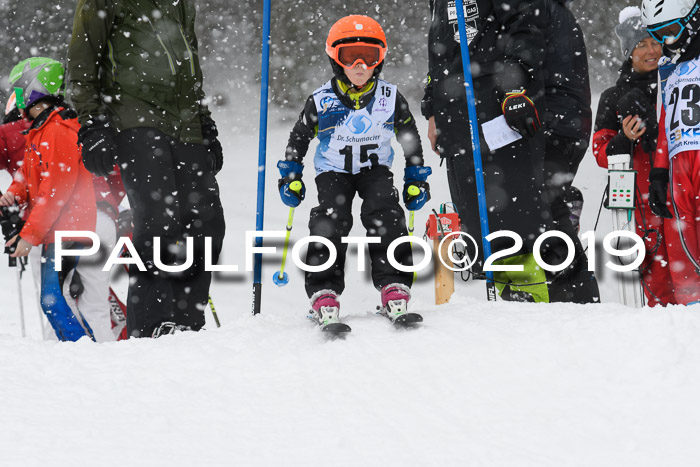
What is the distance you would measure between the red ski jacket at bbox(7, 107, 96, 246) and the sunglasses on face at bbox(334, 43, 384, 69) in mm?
1815

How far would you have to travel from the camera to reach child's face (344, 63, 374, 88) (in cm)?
308

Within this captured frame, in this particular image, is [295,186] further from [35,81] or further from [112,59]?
[35,81]

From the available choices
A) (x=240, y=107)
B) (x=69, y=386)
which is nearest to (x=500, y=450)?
(x=69, y=386)

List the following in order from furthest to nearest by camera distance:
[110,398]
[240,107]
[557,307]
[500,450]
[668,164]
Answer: [240,107]
[668,164]
[557,307]
[110,398]
[500,450]

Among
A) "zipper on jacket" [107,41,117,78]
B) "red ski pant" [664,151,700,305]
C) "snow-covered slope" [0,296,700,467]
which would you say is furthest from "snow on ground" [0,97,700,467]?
"zipper on jacket" [107,41,117,78]

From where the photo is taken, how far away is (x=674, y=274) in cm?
371

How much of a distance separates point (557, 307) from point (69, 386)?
1.90 meters

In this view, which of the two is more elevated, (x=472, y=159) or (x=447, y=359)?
(x=472, y=159)

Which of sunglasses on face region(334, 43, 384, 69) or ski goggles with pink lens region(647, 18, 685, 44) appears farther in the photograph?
ski goggles with pink lens region(647, 18, 685, 44)

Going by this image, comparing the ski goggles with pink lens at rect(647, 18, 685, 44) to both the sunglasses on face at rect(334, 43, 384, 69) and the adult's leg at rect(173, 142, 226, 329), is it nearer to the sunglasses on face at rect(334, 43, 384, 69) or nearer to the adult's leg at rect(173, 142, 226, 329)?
the sunglasses on face at rect(334, 43, 384, 69)

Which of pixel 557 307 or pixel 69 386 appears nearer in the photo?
pixel 69 386

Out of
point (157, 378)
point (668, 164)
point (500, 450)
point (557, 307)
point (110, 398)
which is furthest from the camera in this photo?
point (668, 164)

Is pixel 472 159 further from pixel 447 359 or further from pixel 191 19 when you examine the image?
pixel 191 19

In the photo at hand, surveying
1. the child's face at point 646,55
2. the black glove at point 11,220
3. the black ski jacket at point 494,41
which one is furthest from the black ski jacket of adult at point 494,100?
the black glove at point 11,220
